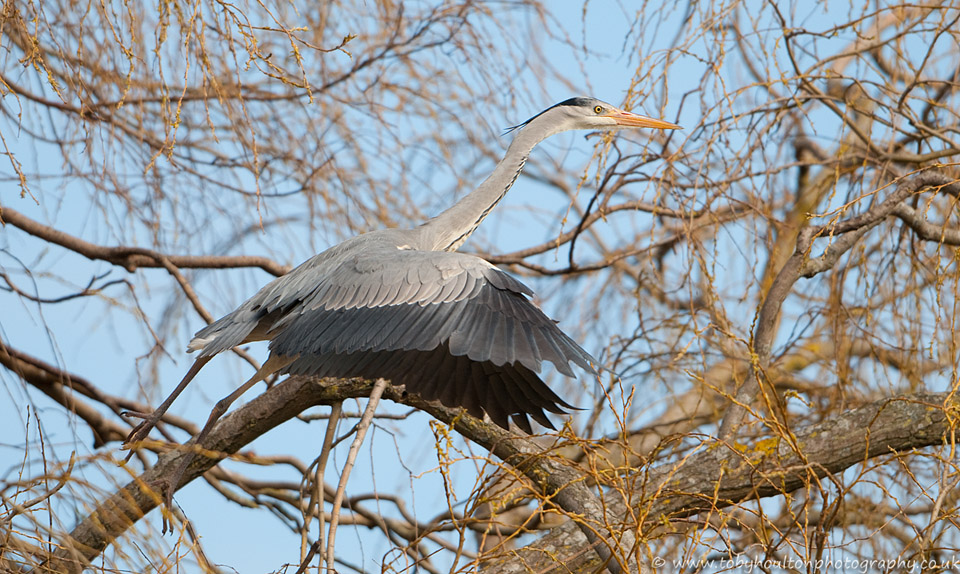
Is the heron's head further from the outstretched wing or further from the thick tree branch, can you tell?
the thick tree branch

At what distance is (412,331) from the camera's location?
217 cm

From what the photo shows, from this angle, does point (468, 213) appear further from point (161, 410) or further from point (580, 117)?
point (161, 410)

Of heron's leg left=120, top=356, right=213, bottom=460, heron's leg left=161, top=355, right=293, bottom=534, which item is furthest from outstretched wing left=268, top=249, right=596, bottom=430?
heron's leg left=120, top=356, right=213, bottom=460

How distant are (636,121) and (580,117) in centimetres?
23

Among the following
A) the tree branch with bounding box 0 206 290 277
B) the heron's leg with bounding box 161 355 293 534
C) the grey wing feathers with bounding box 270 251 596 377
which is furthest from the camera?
the tree branch with bounding box 0 206 290 277

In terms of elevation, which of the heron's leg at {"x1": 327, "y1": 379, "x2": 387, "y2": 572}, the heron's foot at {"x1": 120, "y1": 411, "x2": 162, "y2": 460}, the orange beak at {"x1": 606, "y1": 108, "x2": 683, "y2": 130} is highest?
the orange beak at {"x1": 606, "y1": 108, "x2": 683, "y2": 130}

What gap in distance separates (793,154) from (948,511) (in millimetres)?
2813

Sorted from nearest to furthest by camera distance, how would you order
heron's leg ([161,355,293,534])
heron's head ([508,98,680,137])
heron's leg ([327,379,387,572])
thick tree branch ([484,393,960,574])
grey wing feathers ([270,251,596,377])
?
heron's leg ([327,379,387,572]) → grey wing feathers ([270,251,596,377]) → thick tree branch ([484,393,960,574]) → heron's leg ([161,355,293,534]) → heron's head ([508,98,680,137])

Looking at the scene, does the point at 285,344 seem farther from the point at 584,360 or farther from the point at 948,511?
the point at 948,511

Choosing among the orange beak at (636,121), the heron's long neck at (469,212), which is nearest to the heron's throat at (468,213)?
the heron's long neck at (469,212)

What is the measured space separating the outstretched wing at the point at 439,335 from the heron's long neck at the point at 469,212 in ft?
1.79

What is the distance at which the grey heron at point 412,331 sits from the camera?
6.77ft

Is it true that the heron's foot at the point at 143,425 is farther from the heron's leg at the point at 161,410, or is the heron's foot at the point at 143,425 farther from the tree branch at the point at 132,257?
A: the tree branch at the point at 132,257

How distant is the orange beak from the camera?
302cm
